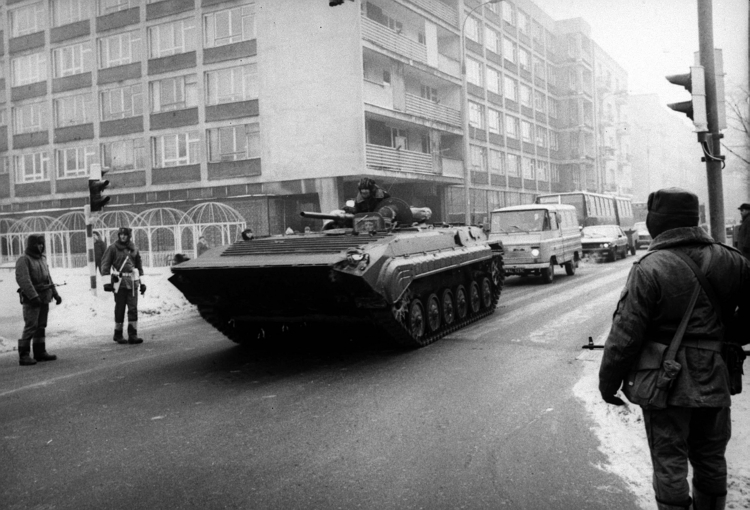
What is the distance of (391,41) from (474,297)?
19113mm

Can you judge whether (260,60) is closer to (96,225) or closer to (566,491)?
(96,225)

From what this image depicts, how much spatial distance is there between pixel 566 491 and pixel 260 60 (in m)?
25.4

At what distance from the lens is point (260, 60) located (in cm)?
2712

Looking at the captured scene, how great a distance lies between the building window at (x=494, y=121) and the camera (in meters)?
40.2

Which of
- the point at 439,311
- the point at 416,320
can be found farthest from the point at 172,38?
the point at 416,320

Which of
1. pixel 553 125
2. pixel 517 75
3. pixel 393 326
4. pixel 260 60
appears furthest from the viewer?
pixel 553 125

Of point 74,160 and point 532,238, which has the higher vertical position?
point 74,160

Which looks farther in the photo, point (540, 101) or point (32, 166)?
point (540, 101)

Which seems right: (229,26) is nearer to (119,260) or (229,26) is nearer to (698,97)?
(119,260)

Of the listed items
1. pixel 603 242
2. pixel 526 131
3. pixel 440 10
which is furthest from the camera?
pixel 526 131

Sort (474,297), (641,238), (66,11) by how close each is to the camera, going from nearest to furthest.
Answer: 1. (474,297)
2. (66,11)
3. (641,238)

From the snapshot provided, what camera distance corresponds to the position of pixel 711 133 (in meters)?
6.76

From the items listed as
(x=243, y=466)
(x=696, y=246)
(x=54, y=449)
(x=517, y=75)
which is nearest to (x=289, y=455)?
(x=243, y=466)

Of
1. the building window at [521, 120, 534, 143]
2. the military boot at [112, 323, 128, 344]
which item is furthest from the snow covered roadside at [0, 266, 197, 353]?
the building window at [521, 120, 534, 143]
